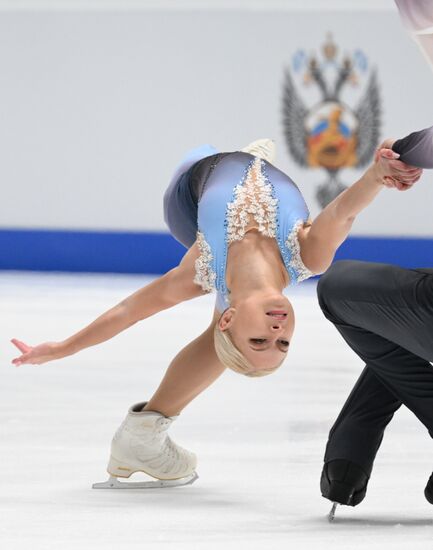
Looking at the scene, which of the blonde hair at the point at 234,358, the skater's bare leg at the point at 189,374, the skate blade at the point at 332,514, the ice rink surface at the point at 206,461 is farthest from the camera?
the skater's bare leg at the point at 189,374

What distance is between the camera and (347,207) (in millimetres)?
2955

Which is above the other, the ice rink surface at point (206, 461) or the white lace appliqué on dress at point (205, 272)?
the white lace appliqué on dress at point (205, 272)

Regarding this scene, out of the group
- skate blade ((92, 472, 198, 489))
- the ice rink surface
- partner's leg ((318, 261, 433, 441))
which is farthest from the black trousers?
skate blade ((92, 472, 198, 489))

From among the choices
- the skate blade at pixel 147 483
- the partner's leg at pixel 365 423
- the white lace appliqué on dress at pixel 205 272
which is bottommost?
the skate blade at pixel 147 483

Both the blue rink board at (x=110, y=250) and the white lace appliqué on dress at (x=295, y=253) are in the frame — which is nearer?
the white lace appliqué on dress at (x=295, y=253)

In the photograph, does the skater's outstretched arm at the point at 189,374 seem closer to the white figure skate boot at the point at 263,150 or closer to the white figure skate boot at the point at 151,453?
the white figure skate boot at the point at 151,453

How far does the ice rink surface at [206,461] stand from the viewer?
2.72 metres

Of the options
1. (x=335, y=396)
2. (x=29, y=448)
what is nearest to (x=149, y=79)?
(x=335, y=396)

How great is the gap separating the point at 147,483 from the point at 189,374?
318 millimetres

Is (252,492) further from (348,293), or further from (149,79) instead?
(149,79)

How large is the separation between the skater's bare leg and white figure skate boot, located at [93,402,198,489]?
5cm

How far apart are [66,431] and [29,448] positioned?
11.3 inches

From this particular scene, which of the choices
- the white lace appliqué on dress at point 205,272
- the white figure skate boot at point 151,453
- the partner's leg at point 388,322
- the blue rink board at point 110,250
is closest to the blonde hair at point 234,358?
the white lace appliqué on dress at point 205,272

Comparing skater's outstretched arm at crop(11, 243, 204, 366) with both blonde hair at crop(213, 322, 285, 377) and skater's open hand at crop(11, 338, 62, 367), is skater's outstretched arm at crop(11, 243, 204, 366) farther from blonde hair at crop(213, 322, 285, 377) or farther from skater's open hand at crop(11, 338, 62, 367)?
blonde hair at crop(213, 322, 285, 377)
